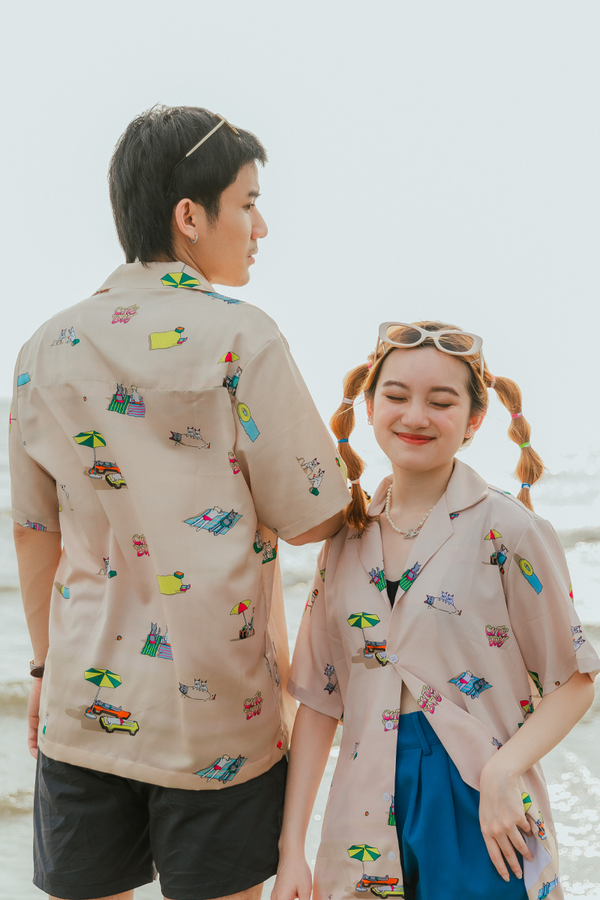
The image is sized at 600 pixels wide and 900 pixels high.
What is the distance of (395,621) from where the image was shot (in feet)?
4.90

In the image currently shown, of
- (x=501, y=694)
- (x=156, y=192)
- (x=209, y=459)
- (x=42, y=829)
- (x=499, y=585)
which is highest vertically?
(x=156, y=192)

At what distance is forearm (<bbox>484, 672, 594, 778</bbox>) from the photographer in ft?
4.55

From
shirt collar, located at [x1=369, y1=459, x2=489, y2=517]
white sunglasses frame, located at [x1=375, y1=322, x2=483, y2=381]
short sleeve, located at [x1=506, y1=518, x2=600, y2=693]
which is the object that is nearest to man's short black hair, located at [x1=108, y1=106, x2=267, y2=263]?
white sunglasses frame, located at [x1=375, y1=322, x2=483, y2=381]

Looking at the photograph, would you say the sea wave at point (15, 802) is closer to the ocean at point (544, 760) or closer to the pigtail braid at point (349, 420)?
the ocean at point (544, 760)

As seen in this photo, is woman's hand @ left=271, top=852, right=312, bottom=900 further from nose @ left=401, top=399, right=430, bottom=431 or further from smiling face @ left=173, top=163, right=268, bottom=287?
smiling face @ left=173, top=163, right=268, bottom=287

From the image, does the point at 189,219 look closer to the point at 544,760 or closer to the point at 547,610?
the point at 547,610

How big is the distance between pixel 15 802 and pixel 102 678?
8.98 ft

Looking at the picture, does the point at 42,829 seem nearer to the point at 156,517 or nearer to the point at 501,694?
the point at 156,517

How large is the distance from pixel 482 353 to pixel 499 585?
0.49 m

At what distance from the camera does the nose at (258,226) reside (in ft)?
5.22

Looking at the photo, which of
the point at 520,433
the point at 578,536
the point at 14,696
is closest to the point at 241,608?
the point at 520,433

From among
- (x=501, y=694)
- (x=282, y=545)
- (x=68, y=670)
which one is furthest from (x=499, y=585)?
(x=282, y=545)

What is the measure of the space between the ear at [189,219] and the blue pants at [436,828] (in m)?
0.95

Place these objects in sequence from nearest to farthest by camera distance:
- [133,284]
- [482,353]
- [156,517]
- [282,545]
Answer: [156,517], [133,284], [482,353], [282,545]
